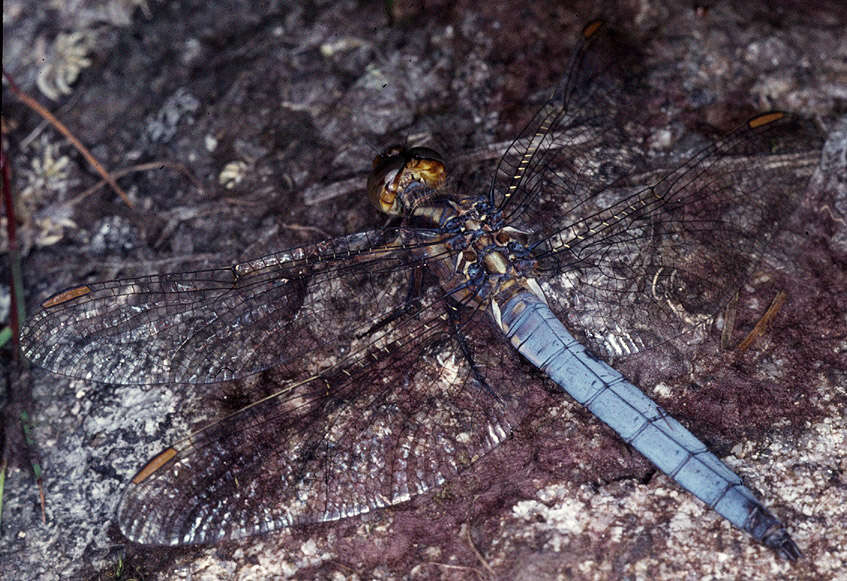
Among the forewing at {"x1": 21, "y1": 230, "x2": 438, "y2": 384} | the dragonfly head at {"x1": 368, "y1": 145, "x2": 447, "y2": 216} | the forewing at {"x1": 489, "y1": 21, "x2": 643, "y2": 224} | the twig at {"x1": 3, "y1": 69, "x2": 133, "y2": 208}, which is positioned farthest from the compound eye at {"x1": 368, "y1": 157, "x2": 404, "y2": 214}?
the twig at {"x1": 3, "y1": 69, "x2": 133, "y2": 208}

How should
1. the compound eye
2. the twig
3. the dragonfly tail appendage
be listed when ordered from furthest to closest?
the twig
the compound eye
the dragonfly tail appendage

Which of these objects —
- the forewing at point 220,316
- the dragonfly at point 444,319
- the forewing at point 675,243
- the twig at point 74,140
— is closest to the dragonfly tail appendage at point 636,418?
the dragonfly at point 444,319

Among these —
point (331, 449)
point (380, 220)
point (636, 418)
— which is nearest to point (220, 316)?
point (331, 449)

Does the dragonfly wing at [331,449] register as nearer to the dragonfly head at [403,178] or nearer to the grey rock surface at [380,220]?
the grey rock surface at [380,220]

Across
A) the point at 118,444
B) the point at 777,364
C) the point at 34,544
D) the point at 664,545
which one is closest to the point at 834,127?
the point at 777,364

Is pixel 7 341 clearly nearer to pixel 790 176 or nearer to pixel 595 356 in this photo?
pixel 595 356

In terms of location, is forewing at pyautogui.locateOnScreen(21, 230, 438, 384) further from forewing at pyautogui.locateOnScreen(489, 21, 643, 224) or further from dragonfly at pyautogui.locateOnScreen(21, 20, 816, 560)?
forewing at pyautogui.locateOnScreen(489, 21, 643, 224)

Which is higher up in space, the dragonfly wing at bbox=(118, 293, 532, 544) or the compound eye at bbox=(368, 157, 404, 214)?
the compound eye at bbox=(368, 157, 404, 214)

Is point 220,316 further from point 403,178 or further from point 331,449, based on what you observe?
point 403,178
